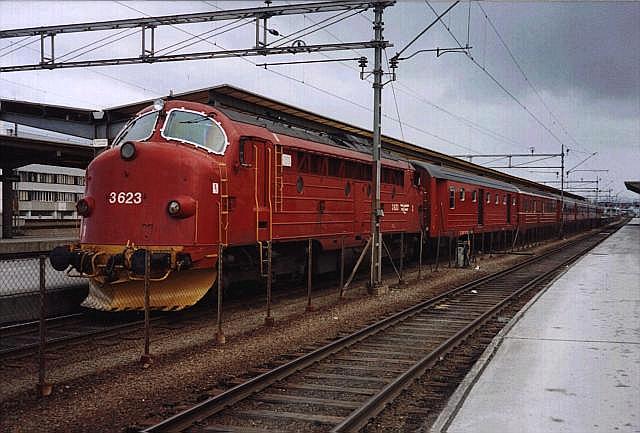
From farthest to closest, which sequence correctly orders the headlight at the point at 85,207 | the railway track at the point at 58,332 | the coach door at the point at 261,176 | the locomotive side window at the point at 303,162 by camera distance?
1. the locomotive side window at the point at 303,162
2. the coach door at the point at 261,176
3. the headlight at the point at 85,207
4. the railway track at the point at 58,332

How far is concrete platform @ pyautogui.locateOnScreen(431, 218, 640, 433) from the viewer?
5746mm

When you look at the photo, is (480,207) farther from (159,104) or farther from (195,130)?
(159,104)

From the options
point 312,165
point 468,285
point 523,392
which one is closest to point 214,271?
point 312,165

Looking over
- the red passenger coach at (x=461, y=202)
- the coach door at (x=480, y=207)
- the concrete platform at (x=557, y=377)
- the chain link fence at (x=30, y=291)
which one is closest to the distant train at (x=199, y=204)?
the chain link fence at (x=30, y=291)

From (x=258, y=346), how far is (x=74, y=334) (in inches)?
123

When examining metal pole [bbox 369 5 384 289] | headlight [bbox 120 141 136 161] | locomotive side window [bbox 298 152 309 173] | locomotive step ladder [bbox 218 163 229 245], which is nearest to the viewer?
headlight [bbox 120 141 136 161]

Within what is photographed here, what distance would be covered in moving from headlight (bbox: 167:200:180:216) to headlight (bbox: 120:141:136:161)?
3.88 feet

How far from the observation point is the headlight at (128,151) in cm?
1098

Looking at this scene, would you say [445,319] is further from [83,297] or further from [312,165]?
[83,297]

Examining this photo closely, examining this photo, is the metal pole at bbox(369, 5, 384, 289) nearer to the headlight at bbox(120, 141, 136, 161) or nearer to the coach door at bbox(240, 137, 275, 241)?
the coach door at bbox(240, 137, 275, 241)

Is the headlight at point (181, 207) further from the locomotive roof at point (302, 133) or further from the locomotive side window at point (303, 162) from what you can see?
the locomotive side window at point (303, 162)

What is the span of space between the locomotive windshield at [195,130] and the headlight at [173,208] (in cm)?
147

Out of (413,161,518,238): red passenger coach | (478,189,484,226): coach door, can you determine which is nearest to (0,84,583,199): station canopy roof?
(413,161,518,238): red passenger coach

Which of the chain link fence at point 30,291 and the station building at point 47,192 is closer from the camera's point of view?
the chain link fence at point 30,291
